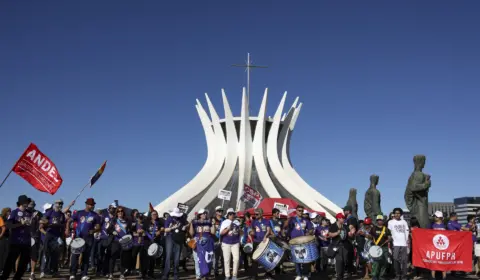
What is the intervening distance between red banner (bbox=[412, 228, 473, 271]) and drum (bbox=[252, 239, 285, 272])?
337 cm

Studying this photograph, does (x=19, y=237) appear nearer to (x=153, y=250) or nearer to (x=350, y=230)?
(x=153, y=250)

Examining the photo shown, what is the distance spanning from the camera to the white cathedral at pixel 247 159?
29672mm

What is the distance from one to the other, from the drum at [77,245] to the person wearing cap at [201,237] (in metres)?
2.39

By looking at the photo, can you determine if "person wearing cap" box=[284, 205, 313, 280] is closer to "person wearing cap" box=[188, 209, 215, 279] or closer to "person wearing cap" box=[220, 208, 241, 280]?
"person wearing cap" box=[220, 208, 241, 280]

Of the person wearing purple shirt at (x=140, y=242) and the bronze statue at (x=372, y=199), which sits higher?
the bronze statue at (x=372, y=199)

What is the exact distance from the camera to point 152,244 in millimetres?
10258

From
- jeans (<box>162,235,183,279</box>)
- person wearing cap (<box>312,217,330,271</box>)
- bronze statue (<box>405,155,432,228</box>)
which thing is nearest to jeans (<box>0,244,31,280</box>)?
jeans (<box>162,235,183,279</box>)

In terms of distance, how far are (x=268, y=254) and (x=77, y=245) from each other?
415cm

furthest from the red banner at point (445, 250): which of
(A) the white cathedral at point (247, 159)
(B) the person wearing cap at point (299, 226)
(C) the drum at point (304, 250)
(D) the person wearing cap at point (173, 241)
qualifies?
(A) the white cathedral at point (247, 159)

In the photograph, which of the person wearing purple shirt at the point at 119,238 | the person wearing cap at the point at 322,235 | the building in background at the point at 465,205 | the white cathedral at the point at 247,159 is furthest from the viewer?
the building in background at the point at 465,205

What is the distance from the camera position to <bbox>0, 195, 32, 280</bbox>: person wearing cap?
8531mm

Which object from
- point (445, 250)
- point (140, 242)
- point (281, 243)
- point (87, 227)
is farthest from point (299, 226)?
point (87, 227)

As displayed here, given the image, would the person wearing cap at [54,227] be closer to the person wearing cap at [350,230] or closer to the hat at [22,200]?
the hat at [22,200]

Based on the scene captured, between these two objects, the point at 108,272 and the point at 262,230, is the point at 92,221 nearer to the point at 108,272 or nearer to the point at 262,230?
the point at 108,272
